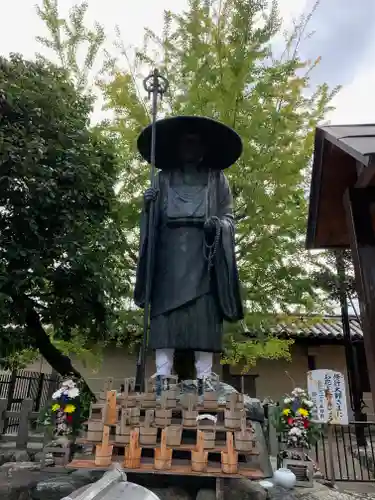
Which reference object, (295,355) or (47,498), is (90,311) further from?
(295,355)

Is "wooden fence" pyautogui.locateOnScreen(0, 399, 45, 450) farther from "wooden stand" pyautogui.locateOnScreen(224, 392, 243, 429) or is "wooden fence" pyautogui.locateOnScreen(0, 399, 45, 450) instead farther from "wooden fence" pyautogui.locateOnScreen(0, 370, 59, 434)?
"wooden stand" pyautogui.locateOnScreen(224, 392, 243, 429)

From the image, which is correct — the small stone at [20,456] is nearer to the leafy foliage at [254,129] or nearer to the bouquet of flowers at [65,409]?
the bouquet of flowers at [65,409]

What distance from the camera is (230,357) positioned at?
313 inches

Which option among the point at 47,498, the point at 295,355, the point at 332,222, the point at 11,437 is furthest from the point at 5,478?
the point at 295,355

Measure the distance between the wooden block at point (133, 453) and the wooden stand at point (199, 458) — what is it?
392 millimetres

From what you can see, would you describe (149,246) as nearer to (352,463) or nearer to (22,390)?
(22,390)

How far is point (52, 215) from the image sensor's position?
6957 mm

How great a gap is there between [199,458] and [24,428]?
397 cm

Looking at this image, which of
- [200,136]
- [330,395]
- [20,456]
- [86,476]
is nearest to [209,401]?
[86,476]

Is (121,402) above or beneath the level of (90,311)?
beneath

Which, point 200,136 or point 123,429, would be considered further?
point 200,136

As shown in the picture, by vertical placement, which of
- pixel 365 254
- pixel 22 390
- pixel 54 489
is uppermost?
pixel 365 254

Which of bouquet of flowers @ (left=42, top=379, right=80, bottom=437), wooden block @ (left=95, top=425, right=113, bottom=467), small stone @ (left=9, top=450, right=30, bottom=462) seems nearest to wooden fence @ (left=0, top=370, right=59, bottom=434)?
small stone @ (left=9, top=450, right=30, bottom=462)

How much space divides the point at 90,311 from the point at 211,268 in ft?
11.3
